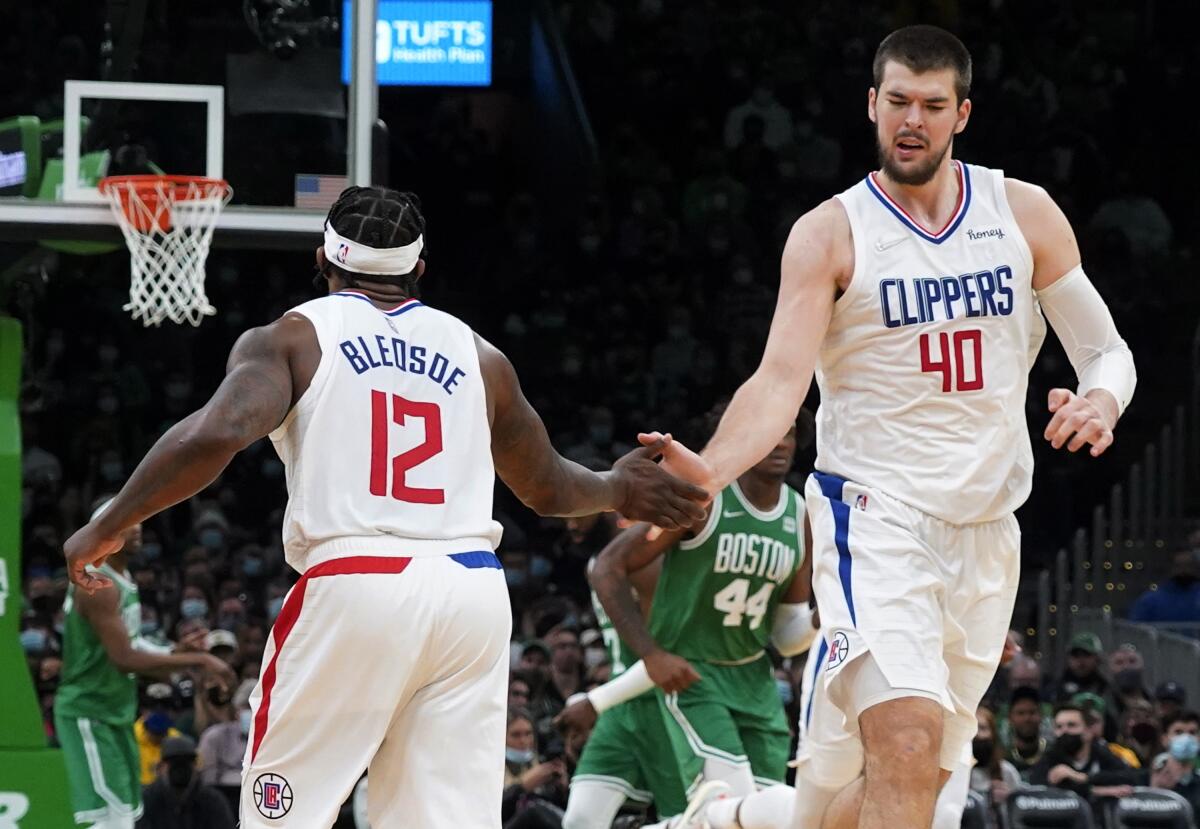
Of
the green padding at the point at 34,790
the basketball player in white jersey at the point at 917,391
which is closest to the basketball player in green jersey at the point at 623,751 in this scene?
the green padding at the point at 34,790

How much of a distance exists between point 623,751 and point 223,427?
4468 mm

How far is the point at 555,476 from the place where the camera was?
6176mm

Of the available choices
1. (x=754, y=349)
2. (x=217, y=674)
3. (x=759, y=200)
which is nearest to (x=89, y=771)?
(x=217, y=674)

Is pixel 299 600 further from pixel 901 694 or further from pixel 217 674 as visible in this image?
pixel 217 674

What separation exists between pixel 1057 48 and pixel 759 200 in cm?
375

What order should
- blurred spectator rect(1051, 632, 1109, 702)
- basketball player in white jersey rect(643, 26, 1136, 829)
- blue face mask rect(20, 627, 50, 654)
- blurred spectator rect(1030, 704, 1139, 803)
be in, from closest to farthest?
1. basketball player in white jersey rect(643, 26, 1136, 829)
2. blurred spectator rect(1030, 704, 1139, 803)
3. blurred spectator rect(1051, 632, 1109, 702)
4. blue face mask rect(20, 627, 50, 654)

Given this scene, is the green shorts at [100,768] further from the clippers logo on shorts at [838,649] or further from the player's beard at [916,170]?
the player's beard at [916,170]

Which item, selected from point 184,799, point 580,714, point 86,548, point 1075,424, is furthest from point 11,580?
point 1075,424

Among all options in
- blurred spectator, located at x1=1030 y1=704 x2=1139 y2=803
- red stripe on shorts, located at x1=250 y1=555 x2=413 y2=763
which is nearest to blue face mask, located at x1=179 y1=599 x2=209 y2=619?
blurred spectator, located at x1=1030 y1=704 x2=1139 y2=803

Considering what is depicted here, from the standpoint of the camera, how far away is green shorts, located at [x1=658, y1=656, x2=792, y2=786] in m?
8.98

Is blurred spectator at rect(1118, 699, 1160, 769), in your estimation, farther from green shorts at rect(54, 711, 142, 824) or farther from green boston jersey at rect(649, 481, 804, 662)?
green shorts at rect(54, 711, 142, 824)

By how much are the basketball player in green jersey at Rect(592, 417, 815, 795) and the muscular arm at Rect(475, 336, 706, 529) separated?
99.2 inches

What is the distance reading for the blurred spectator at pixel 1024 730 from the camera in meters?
12.2

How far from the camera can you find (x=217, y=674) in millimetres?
10273
